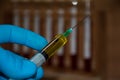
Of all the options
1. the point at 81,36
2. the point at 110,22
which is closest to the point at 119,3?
the point at 110,22

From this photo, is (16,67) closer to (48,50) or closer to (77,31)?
(48,50)

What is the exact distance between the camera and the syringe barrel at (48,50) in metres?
0.36

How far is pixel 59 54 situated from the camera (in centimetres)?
125

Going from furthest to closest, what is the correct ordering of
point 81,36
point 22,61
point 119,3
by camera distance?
point 81,36 → point 119,3 → point 22,61

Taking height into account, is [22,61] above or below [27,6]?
below

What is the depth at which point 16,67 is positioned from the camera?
1.11 ft

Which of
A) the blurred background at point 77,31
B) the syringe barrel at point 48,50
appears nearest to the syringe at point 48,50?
the syringe barrel at point 48,50

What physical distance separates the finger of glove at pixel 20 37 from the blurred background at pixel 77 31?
59 centimetres

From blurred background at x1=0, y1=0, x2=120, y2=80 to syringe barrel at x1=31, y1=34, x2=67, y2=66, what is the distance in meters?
0.61

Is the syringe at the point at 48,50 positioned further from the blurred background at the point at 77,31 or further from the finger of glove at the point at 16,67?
the blurred background at the point at 77,31

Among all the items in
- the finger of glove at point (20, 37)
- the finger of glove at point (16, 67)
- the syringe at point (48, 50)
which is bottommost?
the finger of glove at point (16, 67)

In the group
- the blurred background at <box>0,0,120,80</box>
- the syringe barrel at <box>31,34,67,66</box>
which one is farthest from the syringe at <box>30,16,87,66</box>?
the blurred background at <box>0,0,120,80</box>

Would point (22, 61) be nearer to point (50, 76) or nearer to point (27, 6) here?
point (50, 76)

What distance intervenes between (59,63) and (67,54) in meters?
0.06
